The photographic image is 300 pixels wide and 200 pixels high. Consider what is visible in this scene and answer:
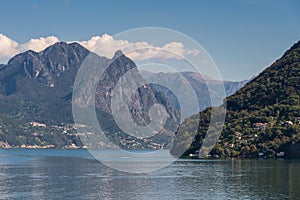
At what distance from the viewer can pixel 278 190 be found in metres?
95.8

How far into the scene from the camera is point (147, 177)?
129m

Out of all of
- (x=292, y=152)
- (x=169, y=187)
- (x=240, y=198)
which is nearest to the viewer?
(x=240, y=198)

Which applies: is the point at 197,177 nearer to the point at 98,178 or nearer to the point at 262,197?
the point at 98,178

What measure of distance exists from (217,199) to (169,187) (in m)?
17.9

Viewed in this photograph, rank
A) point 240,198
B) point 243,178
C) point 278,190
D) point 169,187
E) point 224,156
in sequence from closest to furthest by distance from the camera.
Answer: point 240,198 → point 278,190 → point 169,187 → point 243,178 → point 224,156

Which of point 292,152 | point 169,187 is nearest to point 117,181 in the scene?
point 169,187

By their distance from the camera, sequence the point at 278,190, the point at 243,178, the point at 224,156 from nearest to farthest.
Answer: the point at 278,190 → the point at 243,178 → the point at 224,156

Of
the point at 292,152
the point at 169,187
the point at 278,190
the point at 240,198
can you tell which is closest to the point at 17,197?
the point at 169,187

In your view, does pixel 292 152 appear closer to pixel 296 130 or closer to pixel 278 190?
pixel 296 130

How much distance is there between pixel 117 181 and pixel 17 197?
30.1 meters

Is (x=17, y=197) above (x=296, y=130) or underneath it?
underneath

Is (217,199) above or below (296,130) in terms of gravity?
below

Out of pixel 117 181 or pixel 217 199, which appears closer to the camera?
pixel 217 199

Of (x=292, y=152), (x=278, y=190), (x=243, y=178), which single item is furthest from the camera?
(x=292, y=152)
